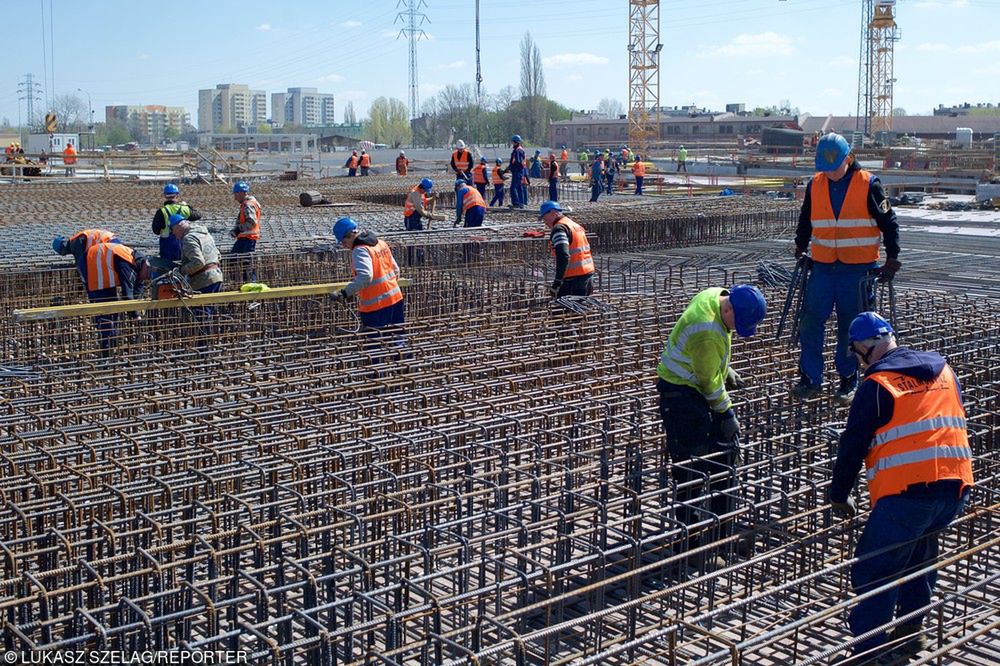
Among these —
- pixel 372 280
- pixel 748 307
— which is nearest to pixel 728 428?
pixel 748 307

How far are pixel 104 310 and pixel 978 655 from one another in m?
7.66

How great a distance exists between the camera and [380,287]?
9.47m

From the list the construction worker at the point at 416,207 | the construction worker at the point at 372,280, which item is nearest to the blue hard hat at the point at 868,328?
the construction worker at the point at 372,280

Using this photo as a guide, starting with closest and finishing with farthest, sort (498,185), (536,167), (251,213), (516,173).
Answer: (251,213), (516,173), (498,185), (536,167)

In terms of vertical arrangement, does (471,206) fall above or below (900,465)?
above

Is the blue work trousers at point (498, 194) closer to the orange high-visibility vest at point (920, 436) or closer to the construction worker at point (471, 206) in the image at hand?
the construction worker at point (471, 206)

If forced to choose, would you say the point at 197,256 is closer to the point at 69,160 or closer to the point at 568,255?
the point at 568,255

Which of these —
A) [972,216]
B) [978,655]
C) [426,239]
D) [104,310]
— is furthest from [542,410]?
[972,216]

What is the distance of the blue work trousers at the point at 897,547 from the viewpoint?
4.62 metres

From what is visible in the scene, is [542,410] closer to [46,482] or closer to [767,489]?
[767,489]

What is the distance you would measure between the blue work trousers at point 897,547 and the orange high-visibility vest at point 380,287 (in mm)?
5428

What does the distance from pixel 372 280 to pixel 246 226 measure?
14.8 feet

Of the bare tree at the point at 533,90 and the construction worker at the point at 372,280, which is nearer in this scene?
the construction worker at the point at 372,280

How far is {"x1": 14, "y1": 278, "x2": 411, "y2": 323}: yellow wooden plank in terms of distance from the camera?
9.53 metres
